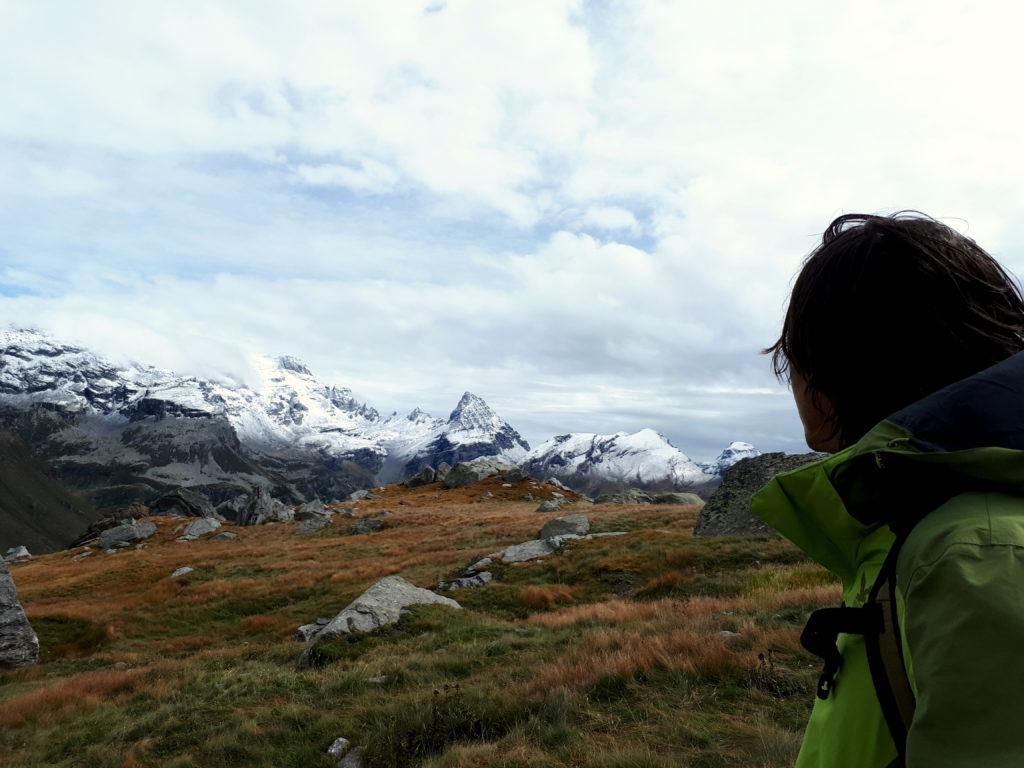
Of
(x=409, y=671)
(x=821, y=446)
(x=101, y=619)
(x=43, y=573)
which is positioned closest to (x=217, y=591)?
(x=101, y=619)

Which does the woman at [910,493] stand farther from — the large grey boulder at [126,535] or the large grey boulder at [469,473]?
the large grey boulder at [469,473]

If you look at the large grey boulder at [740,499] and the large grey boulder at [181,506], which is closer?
the large grey boulder at [740,499]

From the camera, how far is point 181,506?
76.9 metres

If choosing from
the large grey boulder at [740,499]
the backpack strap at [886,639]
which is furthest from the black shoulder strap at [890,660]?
the large grey boulder at [740,499]

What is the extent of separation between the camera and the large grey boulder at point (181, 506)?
75750 millimetres

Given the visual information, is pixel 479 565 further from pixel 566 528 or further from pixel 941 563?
pixel 941 563

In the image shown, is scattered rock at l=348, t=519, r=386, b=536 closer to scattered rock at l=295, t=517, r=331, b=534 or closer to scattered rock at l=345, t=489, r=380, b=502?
scattered rock at l=295, t=517, r=331, b=534

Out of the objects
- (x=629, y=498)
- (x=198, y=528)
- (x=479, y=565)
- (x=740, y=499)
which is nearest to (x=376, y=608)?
(x=479, y=565)

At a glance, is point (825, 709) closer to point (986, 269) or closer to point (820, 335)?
point (820, 335)

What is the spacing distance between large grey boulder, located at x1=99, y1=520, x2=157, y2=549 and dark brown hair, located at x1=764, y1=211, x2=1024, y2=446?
199ft

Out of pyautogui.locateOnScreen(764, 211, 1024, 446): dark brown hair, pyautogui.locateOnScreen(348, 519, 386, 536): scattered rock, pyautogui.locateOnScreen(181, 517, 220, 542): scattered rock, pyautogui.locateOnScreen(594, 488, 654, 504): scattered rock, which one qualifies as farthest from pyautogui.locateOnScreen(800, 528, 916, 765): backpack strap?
pyautogui.locateOnScreen(594, 488, 654, 504): scattered rock

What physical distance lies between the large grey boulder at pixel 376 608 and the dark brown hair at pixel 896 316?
46.2ft

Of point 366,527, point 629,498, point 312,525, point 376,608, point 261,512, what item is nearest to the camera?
point 376,608

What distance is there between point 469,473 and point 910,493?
80.5 meters
